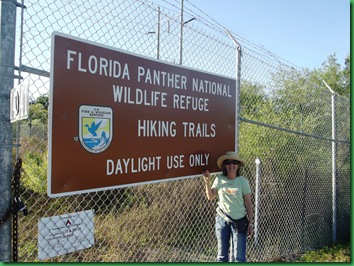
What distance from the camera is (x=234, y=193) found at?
3.03 meters

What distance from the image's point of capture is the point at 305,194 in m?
5.23

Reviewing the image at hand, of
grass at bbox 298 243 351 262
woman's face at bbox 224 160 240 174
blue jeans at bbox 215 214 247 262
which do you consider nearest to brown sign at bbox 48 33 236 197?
woman's face at bbox 224 160 240 174

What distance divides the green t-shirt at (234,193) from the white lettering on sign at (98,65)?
1.52 meters

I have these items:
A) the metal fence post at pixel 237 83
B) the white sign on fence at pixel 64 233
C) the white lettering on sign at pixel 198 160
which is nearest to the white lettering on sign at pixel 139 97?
the white lettering on sign at pixel 198 160

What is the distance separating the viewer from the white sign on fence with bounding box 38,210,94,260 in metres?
1.83

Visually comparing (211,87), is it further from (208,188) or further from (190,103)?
(208,188)

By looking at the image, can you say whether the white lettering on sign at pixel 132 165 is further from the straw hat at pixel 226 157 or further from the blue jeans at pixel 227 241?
the blue jeans at pixel 227 241

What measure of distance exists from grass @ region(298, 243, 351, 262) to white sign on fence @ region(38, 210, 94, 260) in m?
3.78

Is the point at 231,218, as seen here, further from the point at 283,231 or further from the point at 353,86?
the point at 353,86

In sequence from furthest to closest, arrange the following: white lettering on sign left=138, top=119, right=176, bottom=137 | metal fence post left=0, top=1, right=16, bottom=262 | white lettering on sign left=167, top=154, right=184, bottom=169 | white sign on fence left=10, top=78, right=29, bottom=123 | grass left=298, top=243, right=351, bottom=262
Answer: grass left=298, top=243, right=351, bottom=262, white lettering on sign left=167, top=154, right=184, bottom=169, white lettering on sign left=138, top=119, right=176, bottom=137, metal fence post left=0, top=1, right=16, bottom=262, white sign on fence left=10, top=78, right=29, bottom=123

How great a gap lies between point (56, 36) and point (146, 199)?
3503 mm

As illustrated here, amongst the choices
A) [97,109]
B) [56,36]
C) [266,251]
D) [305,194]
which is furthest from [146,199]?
[56,36]

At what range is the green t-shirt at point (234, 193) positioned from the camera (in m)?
3.04

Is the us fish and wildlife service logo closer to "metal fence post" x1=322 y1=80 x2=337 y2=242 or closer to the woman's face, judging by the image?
the woman's face
